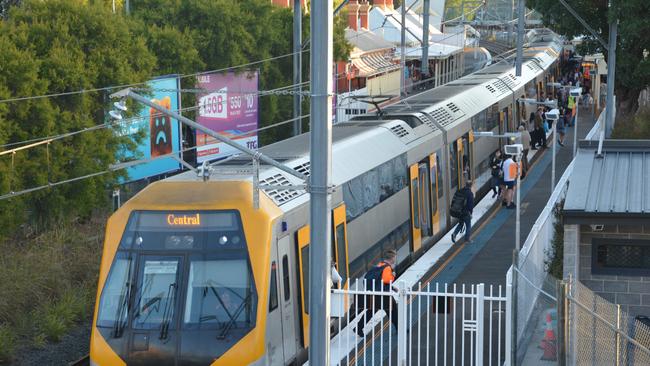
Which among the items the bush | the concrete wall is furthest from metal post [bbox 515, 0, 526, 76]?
the concrete wall

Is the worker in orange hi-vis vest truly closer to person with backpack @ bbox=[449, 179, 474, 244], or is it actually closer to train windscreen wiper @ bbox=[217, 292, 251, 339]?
person with backpack @ bbox=[449, 179, 474, 244]

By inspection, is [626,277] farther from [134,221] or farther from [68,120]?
[68,120]

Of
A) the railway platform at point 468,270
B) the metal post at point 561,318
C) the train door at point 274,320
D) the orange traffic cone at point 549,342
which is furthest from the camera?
the railway platform at point 468,270

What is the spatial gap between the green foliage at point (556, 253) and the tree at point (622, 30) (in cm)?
1165

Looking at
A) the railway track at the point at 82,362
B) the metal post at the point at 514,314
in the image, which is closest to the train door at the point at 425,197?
the railway track at the point at 82,362

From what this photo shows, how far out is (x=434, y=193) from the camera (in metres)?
23.2

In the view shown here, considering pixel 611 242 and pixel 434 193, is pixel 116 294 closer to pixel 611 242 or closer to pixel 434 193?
pixel 611 242

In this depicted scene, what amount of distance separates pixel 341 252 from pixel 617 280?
13.6 feet

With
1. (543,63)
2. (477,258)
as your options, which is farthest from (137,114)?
(543,63)

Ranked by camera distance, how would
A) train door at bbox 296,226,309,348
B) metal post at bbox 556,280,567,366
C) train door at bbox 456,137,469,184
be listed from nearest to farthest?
1. metal post at bbox 556,280,567,366
2. train door at bbox 296,226,309,348
3. train door at bbox 456,137,469,184

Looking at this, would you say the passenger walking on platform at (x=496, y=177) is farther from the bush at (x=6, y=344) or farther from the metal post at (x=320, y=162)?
the metal post at (x=320, y=162)

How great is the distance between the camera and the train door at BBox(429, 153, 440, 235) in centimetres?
2300

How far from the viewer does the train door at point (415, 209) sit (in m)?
21.4

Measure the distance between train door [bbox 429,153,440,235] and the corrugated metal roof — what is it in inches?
226
